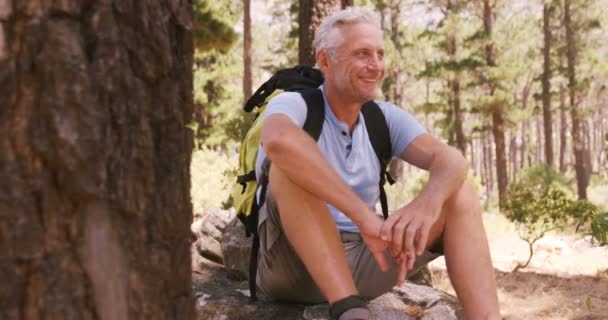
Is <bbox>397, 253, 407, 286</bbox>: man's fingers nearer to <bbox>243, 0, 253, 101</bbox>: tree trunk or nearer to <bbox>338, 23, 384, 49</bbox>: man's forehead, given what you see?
<bbox>338, 23, 384, 49</bbox>: man's forehead

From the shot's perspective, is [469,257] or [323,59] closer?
[469,257]

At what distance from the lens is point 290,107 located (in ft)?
7.59

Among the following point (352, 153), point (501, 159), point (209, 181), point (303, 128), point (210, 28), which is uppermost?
point (210, 28)

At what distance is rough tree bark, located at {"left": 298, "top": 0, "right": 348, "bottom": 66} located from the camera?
6180mm

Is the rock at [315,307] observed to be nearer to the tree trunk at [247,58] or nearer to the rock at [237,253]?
the rock at [237,253]

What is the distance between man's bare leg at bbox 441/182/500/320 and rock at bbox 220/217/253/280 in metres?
1.56

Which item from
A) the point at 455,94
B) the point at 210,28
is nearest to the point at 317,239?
the point at 210,28

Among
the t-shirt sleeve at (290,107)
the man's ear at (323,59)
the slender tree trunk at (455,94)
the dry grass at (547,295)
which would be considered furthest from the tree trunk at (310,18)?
the slender tree trunk at (455,94)

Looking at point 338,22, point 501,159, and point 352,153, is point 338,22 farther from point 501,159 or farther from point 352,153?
point 501,159

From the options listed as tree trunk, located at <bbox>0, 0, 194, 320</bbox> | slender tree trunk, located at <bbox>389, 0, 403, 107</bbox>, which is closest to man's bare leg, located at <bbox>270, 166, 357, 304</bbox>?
tree trunk, located at <bbox>0, 0, 194, 320</bbox>

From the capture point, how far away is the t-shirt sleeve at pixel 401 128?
2.53 meters

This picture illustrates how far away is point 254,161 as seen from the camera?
2.74 metres

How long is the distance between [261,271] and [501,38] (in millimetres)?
15224

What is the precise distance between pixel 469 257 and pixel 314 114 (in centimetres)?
78
